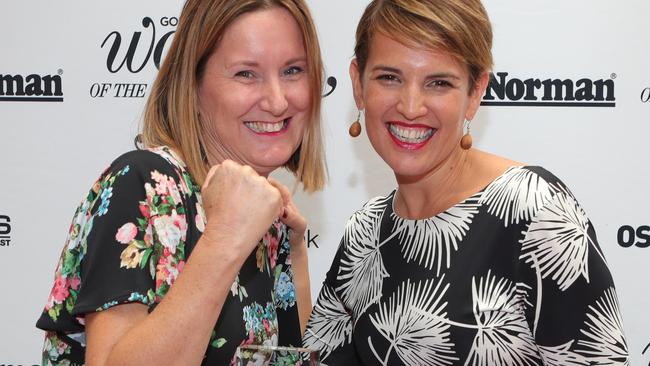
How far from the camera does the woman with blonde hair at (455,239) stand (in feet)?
4.68

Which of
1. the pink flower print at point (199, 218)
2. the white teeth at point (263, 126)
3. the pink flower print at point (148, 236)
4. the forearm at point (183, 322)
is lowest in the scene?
the forearm at point (183, 322)

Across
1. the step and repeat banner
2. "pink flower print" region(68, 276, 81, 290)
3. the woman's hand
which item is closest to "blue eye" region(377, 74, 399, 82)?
the woman's hand

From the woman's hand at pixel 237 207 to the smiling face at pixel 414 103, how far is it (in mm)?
350

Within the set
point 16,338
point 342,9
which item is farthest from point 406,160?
point 16,338

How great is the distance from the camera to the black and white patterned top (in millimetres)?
1419

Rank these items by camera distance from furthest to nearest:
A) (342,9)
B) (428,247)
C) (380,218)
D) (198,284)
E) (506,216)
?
(342,9)
(380,218)
(428,247)
(506,216)
(198,284)

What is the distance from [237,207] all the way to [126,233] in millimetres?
188

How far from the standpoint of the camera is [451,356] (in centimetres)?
152

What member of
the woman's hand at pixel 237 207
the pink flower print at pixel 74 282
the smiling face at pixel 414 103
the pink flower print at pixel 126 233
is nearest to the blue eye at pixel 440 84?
the smiling face at pixel 414 103

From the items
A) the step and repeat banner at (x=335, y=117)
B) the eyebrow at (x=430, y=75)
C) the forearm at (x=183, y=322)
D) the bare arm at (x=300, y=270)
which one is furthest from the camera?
the step and repeat banner at (x=335, y=117)

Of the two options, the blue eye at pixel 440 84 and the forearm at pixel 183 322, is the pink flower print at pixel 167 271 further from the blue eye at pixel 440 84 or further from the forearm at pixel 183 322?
the blue eye at pixel 440 84

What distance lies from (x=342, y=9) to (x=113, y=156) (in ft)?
3.01

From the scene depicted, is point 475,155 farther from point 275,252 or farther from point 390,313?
point 275,252

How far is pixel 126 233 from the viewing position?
133cm
